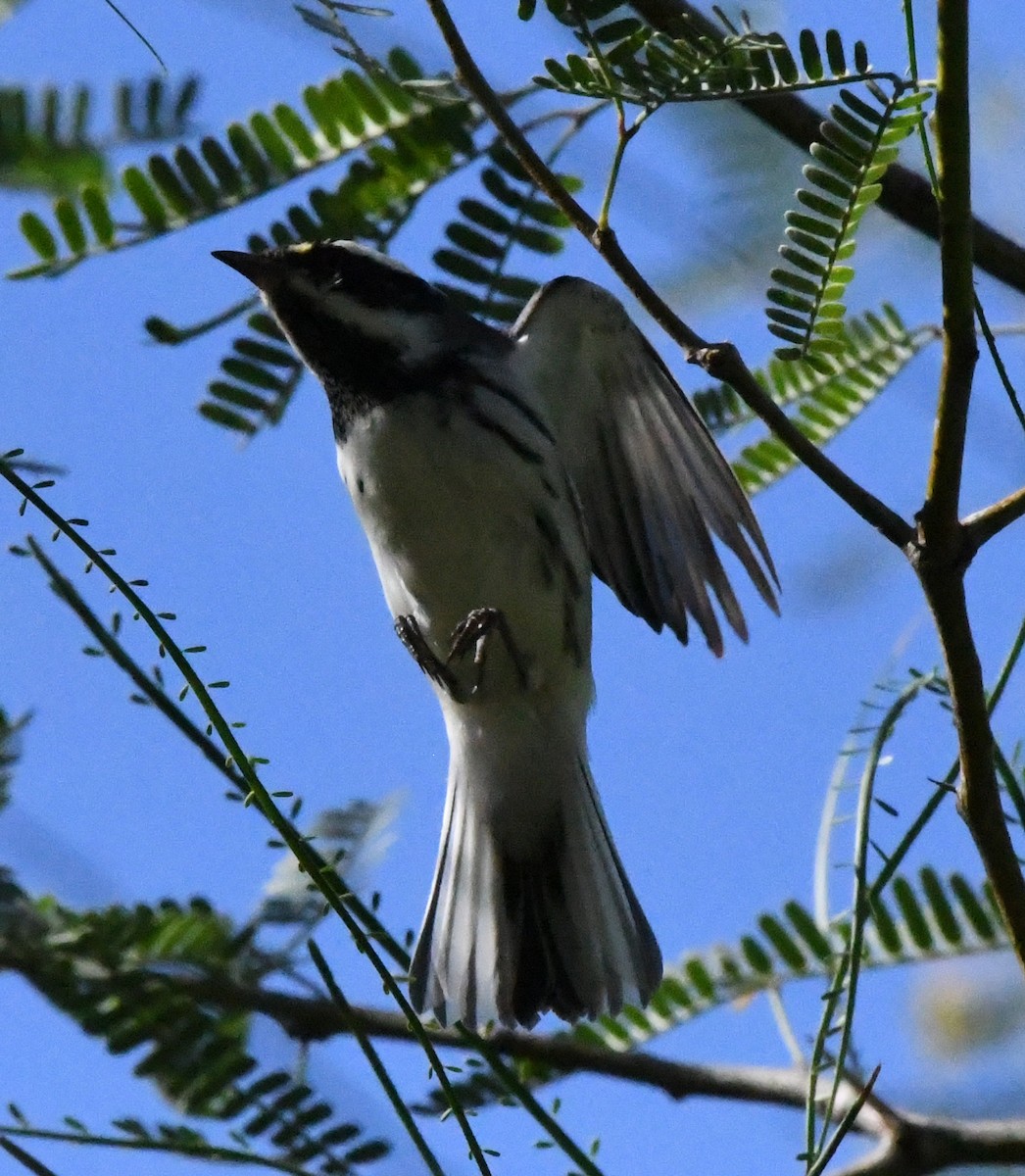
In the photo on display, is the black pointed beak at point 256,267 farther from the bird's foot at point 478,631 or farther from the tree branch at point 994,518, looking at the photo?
the tree branch at point 994,518

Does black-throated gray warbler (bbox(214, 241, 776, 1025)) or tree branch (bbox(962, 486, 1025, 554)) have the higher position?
black-throated gray warbler (bbox(214, 241, 776, 1025))

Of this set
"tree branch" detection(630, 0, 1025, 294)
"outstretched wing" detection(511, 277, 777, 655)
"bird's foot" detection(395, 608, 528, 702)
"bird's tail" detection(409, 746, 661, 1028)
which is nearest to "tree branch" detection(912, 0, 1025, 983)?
"tree branch" detection(630, 0, 1025, 294)

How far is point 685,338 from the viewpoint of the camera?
5.21 ft

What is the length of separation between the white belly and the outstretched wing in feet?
0.91

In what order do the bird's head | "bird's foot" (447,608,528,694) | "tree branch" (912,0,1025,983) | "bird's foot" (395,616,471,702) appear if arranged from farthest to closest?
the bird's head < "bird's foot" (395,616,471,702) < "bird's foot" (447,608,528,694) < "tree branch" (912,0,1025,983)

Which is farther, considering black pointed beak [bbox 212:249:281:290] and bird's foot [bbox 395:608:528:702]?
black pointed beak [bbox 212:249:281:290]

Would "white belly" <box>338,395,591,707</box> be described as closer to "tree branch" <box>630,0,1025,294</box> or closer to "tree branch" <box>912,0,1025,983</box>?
"tree branch" <box>630,0,1025,294</box>

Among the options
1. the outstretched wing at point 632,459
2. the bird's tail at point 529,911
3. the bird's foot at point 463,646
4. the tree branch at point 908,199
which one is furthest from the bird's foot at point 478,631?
the tree branch at point 908,199

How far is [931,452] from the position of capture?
4.83 feet

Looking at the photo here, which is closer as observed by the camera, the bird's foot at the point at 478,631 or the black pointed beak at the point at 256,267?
the bird's foot at the point at 478,631

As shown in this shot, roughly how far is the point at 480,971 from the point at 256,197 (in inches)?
46.9

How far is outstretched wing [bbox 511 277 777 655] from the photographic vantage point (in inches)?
126

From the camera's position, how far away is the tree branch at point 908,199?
7.73ft

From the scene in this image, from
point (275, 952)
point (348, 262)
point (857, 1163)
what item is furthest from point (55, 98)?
point (857, 1163)
